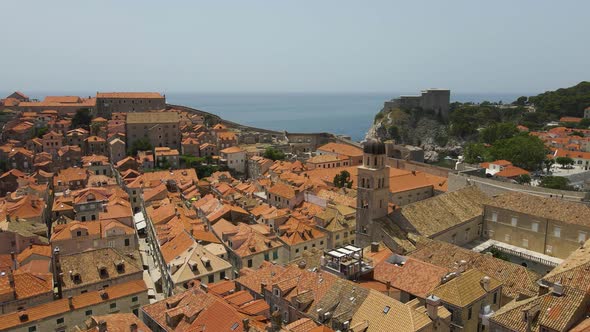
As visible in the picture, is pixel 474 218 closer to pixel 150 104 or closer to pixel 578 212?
pixel 578 212

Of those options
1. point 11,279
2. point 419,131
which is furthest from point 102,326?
point 419,131

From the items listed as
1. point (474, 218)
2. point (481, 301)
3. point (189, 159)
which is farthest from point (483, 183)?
point (189, 159)

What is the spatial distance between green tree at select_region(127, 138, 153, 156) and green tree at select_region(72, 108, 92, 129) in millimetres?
11873

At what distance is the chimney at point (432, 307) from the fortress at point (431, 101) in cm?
7565

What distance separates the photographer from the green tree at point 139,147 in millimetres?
67125

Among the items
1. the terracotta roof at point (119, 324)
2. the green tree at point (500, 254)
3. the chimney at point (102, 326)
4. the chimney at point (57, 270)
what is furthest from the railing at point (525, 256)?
the chimney at point (57, 270)

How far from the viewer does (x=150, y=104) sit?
291 feet

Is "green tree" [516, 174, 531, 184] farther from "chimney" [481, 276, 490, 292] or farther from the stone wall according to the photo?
"chimney" [481, 276, 490, 292]

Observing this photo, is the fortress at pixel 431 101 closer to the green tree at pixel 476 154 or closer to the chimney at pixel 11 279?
the green tree at pixel 476 154

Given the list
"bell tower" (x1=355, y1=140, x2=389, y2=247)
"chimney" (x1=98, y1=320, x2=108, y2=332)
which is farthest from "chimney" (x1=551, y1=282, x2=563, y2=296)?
"chimney" (x1=98, y1=320, x2=108, y2=332)

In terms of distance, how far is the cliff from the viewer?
8400 centimetres

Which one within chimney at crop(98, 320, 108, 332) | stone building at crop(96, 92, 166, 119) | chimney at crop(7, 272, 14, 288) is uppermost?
stone building at crop(96, 92, 166, 119)

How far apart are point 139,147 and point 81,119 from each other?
1465cm

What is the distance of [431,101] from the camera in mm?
88625
